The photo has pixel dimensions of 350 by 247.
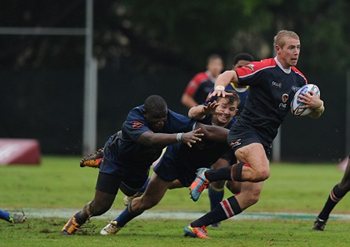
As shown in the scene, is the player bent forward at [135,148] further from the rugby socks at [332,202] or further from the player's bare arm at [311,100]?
the rugby socks at [332,202]

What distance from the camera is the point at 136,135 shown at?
11.8 metres

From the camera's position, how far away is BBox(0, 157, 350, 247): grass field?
39.5 feet

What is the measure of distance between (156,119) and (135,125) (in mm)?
237

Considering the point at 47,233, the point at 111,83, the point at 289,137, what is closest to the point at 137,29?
the point at 111,83

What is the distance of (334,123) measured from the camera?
33719mm

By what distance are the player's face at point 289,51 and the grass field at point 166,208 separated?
1.98 m

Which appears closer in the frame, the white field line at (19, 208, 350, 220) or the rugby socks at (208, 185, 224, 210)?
the rugby socks at (208, 185, 224, 210)

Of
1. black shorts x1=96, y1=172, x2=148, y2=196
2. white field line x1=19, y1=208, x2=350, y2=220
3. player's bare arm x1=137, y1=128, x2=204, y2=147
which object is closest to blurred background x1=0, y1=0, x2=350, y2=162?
white field line x1=19, y1=208, x2=350, y2=220

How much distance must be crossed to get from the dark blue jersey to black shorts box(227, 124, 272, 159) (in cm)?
47

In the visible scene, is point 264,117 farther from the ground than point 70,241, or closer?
farther from the ground

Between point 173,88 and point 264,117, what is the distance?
22.3 m

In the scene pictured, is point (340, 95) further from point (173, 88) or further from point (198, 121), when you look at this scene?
point (198, 121)

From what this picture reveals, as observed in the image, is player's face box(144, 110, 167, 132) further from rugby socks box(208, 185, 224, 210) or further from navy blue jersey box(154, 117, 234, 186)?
rugby socks box(208, 185, 224, 210)

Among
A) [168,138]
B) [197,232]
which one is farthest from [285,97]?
[197,232]
